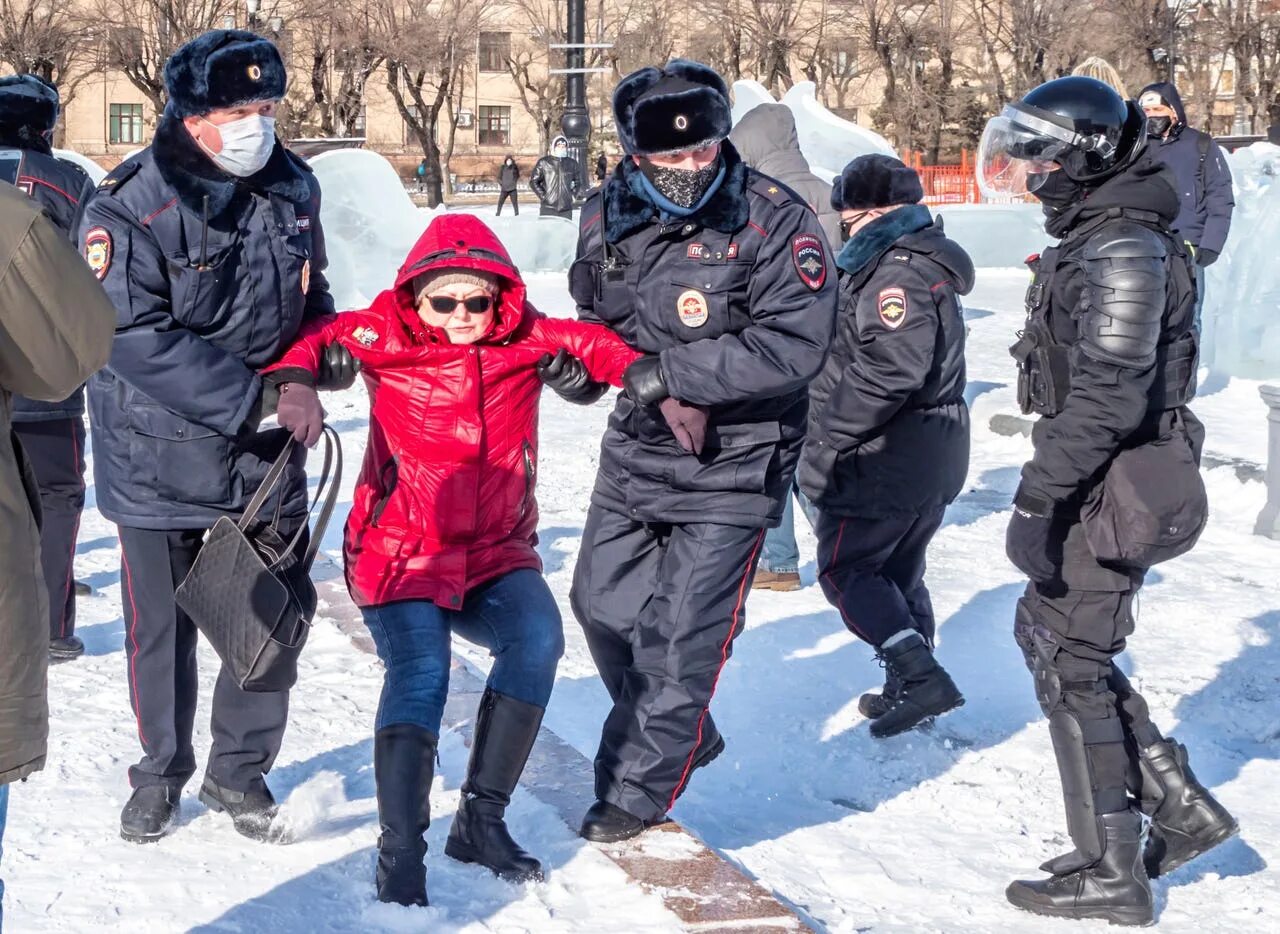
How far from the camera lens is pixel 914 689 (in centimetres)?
507

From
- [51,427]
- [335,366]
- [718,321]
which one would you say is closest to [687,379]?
[718,321]

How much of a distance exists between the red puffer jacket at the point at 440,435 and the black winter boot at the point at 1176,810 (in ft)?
5.53

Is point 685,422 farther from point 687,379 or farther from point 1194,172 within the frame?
point 1194,172

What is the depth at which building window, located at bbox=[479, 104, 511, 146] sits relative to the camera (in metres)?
57.5

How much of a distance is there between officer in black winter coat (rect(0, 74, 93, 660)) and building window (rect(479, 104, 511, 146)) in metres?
53.0

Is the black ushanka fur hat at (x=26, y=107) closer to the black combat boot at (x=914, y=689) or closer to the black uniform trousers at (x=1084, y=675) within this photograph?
the black combat boot at (x=914, y=689)

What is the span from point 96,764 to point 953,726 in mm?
2631

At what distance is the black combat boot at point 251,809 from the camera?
390 cm

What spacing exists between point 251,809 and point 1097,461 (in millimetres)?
2187

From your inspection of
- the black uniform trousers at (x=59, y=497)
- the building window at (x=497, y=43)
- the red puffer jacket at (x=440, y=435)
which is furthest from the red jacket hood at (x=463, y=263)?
the building window at (x=497, y=43)

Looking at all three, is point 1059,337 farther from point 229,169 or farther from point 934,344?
point 229,169

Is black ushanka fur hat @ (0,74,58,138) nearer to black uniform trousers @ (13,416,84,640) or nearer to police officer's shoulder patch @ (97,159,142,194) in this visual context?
black uniform trousers @ (13,416,84,640)

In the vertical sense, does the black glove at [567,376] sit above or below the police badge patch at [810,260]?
below

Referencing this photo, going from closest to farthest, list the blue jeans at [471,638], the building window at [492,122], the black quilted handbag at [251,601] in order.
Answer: the black quilted handbag at [251,601], the blue jeans at [471,638], the building window at [492,122]
